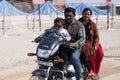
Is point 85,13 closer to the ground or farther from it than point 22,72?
farther from it

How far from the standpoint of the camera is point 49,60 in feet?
20.9

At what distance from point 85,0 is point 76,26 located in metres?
72.5

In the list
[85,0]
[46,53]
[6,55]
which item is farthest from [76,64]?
[85,0]

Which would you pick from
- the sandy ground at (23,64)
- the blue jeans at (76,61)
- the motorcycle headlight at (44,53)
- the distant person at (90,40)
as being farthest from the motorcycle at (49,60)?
the sandy ground at (23,64)

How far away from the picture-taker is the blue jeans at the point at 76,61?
7000 mm

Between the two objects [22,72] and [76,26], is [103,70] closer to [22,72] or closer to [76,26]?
[22,72]

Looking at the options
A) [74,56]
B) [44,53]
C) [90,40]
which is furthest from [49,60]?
[90,40]

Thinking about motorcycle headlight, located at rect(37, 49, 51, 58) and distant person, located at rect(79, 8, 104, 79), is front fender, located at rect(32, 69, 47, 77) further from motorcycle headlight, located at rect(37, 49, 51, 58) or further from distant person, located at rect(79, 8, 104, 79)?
distant person, located at rect(79, 8, 104, 79)

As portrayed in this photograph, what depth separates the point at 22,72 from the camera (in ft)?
35.7

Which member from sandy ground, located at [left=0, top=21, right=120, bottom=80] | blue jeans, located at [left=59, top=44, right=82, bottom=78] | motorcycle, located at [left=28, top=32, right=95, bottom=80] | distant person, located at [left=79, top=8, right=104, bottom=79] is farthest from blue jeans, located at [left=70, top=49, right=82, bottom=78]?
sandy ground, located at [left=0, top=21, right=120, bottom=80]

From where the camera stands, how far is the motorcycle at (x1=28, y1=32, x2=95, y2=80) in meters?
6.28

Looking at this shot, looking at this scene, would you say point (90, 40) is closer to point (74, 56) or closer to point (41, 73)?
point (74, 56)

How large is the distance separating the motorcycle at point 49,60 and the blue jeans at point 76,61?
1.08 ft

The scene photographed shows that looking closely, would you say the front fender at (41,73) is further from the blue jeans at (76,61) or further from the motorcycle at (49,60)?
the blue jeans at (76,61)
